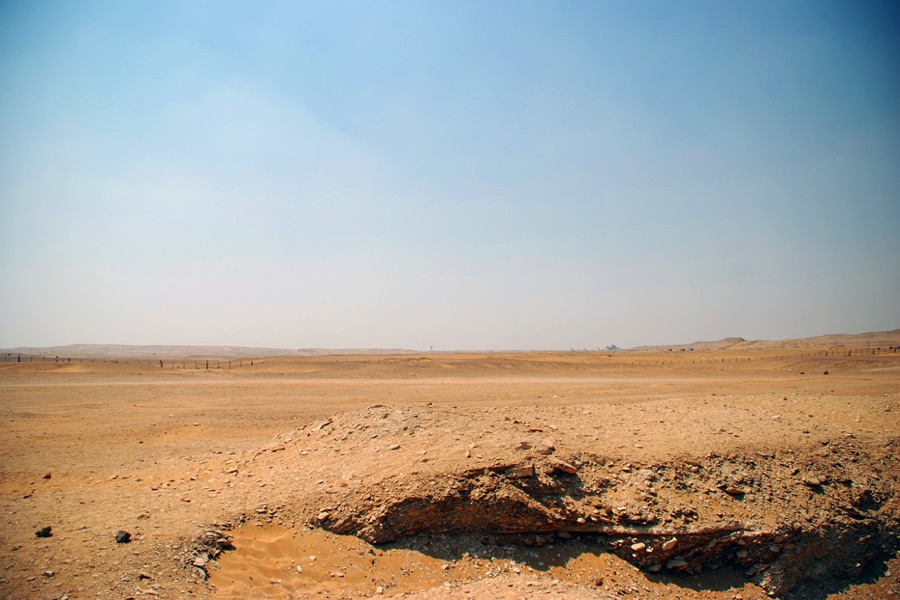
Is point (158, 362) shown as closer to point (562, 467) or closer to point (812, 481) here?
point (562, 467)

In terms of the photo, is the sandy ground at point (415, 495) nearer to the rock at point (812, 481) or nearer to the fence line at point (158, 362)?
the rock at point (812, 481)

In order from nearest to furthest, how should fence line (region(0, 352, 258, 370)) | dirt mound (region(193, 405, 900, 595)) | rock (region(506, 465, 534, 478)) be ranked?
dirt mound (region(193, 405, 900, 595))
rock (region(506, 465, 534, 478))
fence line (region(0, 352, 258, 370))

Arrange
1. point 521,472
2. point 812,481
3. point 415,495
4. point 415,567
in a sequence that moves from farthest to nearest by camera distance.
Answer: point 812,481
point 521,472
point 415,495
point 415,567

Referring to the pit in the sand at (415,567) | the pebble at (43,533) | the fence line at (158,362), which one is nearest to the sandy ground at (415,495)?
the pit in the sand at (415,567)

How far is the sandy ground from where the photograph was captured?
22.0 feet

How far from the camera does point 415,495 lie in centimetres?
796

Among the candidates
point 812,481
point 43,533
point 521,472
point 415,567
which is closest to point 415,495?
point 415,567

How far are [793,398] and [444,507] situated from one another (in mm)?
15653

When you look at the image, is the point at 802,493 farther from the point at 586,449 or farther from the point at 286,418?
the point at 286,418

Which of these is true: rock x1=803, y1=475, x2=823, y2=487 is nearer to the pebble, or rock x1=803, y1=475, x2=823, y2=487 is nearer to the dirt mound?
the dirt mound

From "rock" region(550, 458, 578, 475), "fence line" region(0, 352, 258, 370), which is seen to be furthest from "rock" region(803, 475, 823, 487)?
"fence line" region(0, 352, 258, 370)

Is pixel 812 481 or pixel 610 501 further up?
pixel 610 501

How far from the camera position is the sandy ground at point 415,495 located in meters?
6.70

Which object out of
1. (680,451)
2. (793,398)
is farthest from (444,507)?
(793,398)
